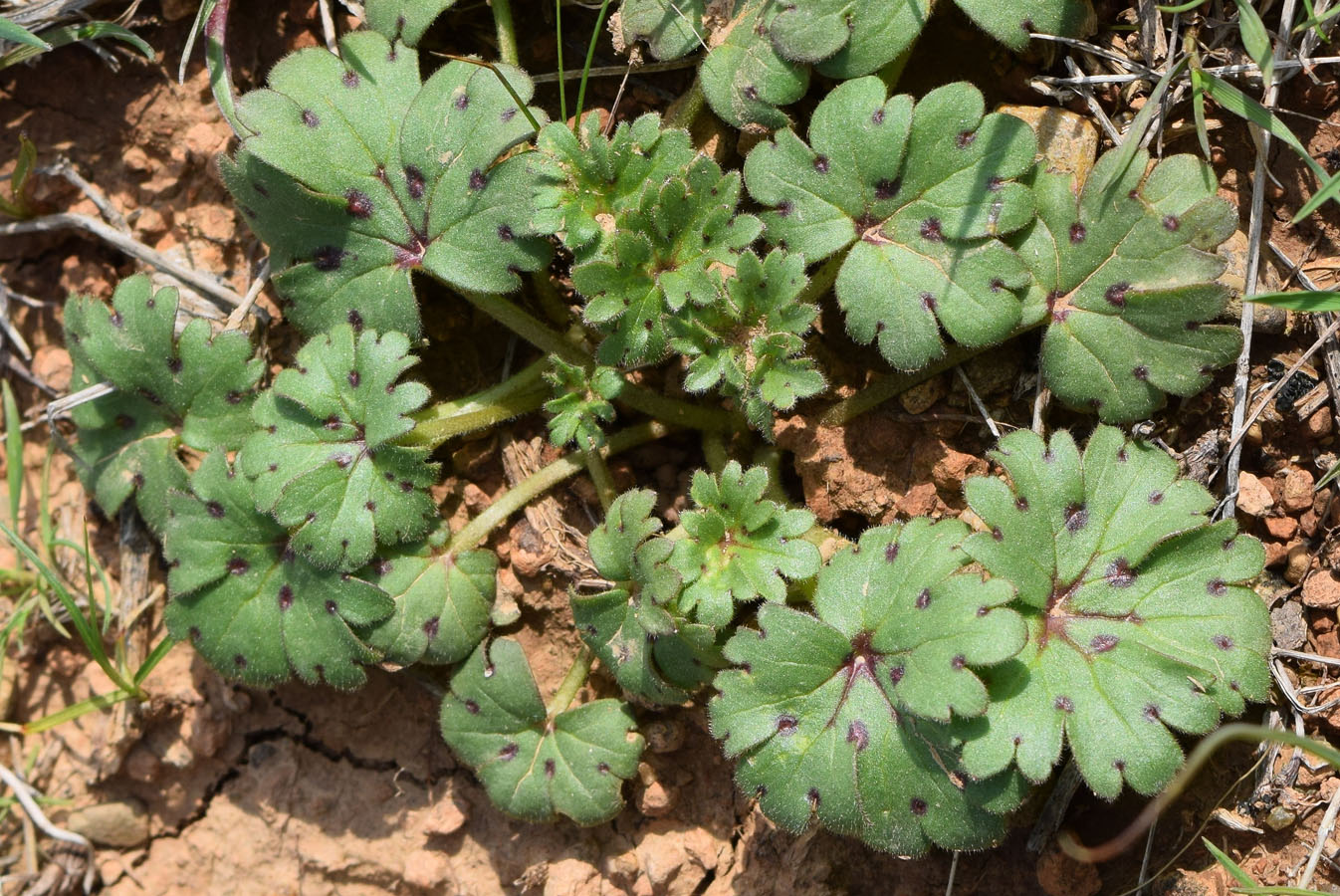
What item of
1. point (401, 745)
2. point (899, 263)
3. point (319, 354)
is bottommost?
point (401, 745)

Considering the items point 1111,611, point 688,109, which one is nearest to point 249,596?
point 688,109

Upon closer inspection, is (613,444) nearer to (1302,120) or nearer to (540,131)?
(540,131)

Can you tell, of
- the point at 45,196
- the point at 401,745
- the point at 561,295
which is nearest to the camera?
the point at 561,295

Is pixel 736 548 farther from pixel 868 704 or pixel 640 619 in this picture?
pixel 868 704

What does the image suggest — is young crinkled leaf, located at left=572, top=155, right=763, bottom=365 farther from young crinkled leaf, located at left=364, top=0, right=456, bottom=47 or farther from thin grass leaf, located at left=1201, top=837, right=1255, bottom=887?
thin grass leaf, located at left=1201, top=837, right=1255, bottom=887

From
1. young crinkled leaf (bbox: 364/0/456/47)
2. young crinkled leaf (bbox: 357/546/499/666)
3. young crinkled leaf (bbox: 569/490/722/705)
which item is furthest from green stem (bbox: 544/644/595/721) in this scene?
young crinkled leaf (bbox: 364/0/456/47)

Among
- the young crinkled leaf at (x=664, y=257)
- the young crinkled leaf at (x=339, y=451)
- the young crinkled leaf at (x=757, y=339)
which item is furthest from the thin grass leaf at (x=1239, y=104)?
the young crinkled leaf at (x=339, y=451)

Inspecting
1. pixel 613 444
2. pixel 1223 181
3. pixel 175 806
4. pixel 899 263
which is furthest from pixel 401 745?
pixel 1223 181
